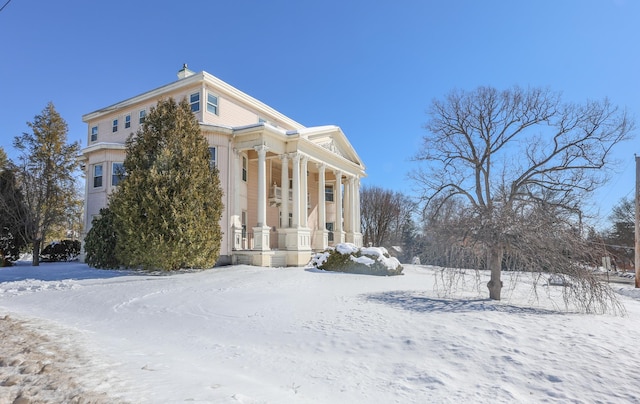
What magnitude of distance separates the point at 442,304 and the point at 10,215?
21352 millimetres

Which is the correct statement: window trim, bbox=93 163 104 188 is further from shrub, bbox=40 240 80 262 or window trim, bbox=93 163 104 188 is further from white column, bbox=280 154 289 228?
white column, bbox=280 154 289 228

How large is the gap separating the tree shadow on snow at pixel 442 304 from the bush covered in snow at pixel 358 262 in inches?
182

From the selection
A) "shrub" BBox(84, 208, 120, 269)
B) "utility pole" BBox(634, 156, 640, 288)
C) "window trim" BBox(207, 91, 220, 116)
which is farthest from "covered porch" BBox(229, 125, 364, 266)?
"utility pole" BBox(634, 156, 640, 288)

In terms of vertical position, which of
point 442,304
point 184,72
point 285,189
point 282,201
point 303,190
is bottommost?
point 442,304

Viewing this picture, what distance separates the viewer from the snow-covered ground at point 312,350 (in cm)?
360

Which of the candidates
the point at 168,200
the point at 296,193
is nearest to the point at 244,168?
the point at 296,193

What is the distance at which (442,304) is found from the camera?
740 centimetres

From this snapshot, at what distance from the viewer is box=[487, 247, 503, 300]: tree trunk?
24.9ft

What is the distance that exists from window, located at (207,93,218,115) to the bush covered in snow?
9103 mm

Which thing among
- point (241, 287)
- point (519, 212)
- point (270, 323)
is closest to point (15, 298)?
point (241, 287)

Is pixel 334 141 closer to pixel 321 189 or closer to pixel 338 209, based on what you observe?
pixel 321 189

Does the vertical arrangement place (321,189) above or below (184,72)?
below

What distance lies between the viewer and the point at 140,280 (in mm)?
10836

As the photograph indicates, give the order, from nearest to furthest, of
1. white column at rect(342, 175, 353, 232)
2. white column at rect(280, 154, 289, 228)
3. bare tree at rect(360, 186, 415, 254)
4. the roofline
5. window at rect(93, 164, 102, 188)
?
white column at rect(280, 154, 289, 228) → the roofline → window at rect(93, 164, 102, 188) → white column at rect(342, 175, 353, 232) → bare tree at rect(360, 186, 415, 254)
